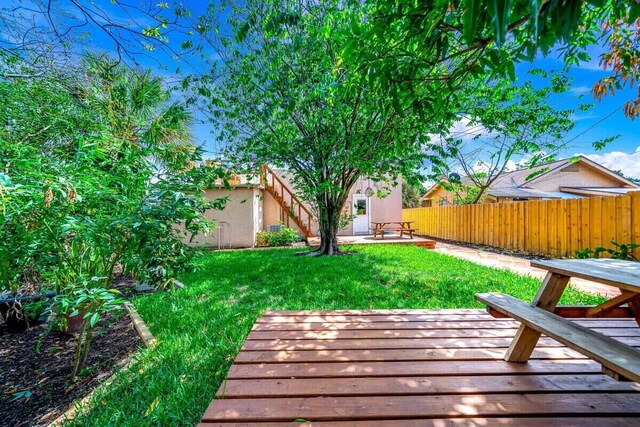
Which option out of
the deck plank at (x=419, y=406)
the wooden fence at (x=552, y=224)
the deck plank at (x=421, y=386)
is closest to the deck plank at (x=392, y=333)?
the deck plank at (x=421, y=386)

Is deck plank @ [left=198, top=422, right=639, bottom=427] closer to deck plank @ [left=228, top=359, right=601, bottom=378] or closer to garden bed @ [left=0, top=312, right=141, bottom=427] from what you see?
deck plank @ [left=228, top=359, right=601, bottom=378]

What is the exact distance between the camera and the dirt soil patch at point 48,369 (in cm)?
205

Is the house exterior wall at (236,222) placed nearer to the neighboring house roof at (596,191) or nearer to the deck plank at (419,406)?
the deck plank at (419,406)

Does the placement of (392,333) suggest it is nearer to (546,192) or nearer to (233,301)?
(233,301)

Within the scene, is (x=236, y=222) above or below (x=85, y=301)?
above

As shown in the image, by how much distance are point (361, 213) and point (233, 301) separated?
12.7 m

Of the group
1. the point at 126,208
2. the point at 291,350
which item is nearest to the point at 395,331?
the point at 291,350

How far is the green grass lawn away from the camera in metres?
1.90

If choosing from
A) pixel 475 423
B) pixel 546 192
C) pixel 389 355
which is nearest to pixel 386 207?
pixel 546 192

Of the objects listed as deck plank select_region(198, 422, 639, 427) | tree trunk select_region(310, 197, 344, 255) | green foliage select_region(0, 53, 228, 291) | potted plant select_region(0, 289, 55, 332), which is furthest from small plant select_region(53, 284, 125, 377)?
tree trunk select_region(310, 197, 344, 255)

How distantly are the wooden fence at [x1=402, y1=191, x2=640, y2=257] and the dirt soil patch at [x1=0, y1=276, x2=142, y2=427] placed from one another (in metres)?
8.75

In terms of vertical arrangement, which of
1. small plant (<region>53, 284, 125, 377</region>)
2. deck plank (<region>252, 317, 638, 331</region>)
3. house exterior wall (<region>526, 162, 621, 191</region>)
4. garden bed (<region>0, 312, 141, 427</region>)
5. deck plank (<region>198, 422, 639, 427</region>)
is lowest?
garden bed (<region>0, 312, 141, 427</region>)

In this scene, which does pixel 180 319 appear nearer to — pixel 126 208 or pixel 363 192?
pixel 126 208

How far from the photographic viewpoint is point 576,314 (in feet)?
6.48
